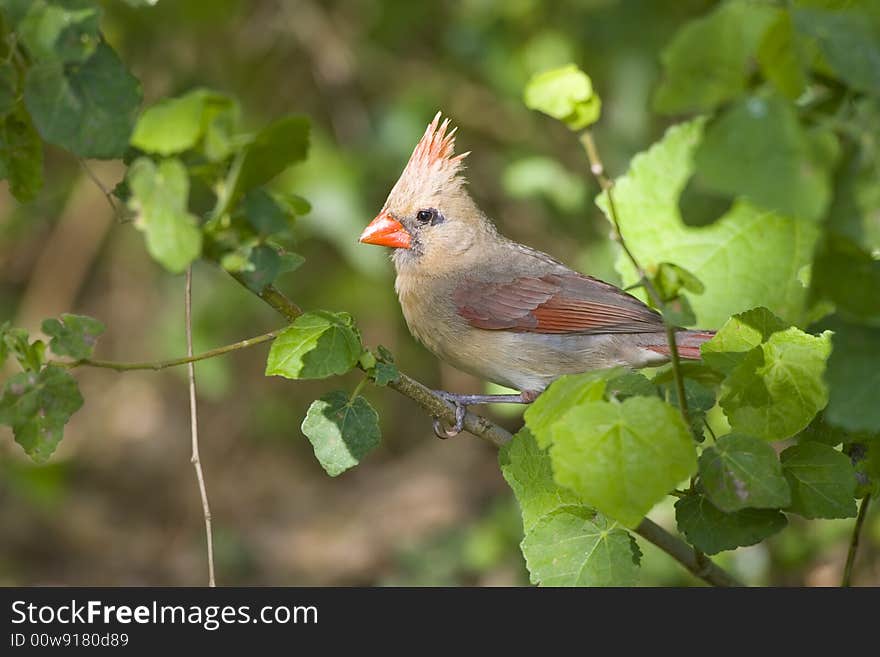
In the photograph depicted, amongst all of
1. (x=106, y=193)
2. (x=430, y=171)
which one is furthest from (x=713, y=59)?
(x=430, y=171)

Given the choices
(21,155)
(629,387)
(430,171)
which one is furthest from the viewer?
(430,171)

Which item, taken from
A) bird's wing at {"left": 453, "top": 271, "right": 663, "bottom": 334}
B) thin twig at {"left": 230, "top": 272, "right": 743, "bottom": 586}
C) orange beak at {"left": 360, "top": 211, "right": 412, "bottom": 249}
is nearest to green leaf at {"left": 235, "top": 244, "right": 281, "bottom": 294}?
thin twig at {"left": 230, "top": 272, "right": 743, "bottom": 586}

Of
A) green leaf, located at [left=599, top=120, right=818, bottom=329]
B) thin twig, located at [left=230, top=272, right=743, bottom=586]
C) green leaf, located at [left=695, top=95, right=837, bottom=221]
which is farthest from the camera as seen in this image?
green leaf, located at [left=599, top=120, right=818, bottom=329]

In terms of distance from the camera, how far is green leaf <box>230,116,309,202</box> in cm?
135

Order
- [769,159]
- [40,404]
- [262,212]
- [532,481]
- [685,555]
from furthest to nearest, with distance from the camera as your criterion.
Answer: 1. [685,555]
2. [532,481]
3. [40,404]
4. [262,212]
5. [769,159]

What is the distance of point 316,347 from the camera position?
1694 mm

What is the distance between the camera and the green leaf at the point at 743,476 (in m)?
1.55

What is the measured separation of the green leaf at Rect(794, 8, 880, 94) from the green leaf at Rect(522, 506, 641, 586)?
0.82 metres

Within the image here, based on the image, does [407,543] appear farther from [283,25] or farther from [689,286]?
[689,286]

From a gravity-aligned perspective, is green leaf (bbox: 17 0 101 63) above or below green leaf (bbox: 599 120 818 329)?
below

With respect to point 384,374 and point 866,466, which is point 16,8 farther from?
point 866,466

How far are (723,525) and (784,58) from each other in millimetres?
751

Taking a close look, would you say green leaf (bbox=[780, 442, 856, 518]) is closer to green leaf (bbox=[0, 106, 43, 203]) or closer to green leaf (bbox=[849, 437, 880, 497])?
green leaf (bbox=[849, 437, 880, 497])

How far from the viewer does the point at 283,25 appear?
532 cm
